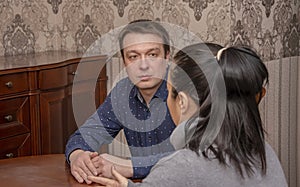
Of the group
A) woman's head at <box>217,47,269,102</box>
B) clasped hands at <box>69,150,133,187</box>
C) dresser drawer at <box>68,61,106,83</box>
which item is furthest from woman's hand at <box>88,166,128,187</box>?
dresser drawer at <box>68,61,106,83</box>

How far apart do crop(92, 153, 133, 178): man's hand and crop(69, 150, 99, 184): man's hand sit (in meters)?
0.02

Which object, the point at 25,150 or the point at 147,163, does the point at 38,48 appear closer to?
the point at 25,150

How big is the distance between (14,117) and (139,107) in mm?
1362

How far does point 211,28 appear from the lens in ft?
11.0

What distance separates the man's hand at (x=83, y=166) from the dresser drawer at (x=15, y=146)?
144 centimetres

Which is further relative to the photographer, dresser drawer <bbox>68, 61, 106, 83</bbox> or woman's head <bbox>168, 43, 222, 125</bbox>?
dresser drawer <bbox>68, 61, 106, 83</bbox>

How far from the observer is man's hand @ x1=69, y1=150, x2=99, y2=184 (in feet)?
5.99

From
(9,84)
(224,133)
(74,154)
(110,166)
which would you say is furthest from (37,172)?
Result: (9,84)

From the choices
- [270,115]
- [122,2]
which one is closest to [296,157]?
[270,115]

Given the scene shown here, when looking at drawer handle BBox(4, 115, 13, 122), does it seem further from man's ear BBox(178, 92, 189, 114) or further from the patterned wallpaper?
man's ear BBox(178, 92, 189, 114)

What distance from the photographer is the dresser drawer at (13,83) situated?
A: 128 inches

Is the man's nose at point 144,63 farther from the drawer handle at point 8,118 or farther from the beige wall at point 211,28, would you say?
the drawer handle at point 8,118

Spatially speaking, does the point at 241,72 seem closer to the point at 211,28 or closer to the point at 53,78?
the point at 211,28

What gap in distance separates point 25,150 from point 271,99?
1517 mm
